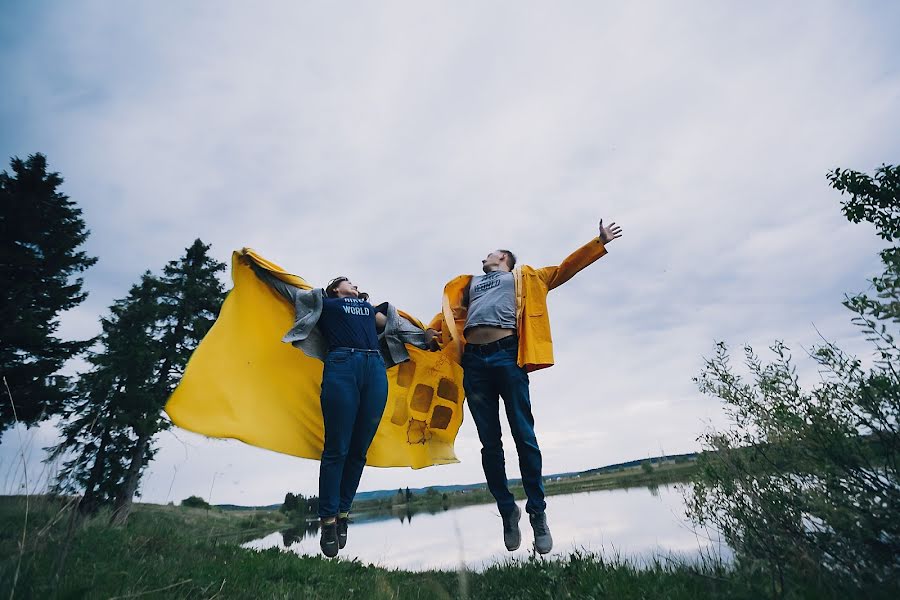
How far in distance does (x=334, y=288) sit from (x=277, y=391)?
56.8 inches

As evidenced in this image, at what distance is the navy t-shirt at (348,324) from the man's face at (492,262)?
1.50 meters

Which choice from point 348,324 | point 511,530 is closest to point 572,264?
point 348,324

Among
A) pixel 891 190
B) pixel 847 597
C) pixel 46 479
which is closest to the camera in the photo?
pixel 847 597

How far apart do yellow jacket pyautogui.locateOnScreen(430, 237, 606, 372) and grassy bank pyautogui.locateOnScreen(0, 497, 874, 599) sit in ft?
6.06

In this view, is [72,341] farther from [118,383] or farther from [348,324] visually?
[348,324]

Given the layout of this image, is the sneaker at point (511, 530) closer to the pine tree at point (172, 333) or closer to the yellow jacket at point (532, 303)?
the yellow jacket at point (532, 303)

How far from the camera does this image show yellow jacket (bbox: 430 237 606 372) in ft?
14.9

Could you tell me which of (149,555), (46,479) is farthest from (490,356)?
(149,555)

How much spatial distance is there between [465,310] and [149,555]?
14.7 ft

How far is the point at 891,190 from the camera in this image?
8203 millimetres

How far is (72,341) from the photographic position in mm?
18359

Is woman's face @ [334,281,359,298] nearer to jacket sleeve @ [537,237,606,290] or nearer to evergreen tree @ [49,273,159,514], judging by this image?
jacket sleeve @ [537,237,606,290]

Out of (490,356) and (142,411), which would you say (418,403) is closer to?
(490,356)

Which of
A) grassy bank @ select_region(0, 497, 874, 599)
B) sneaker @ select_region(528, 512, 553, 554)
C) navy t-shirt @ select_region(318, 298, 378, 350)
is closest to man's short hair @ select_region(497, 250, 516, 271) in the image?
navy t-shirt @ select_region(318, 298, 378, 350)
